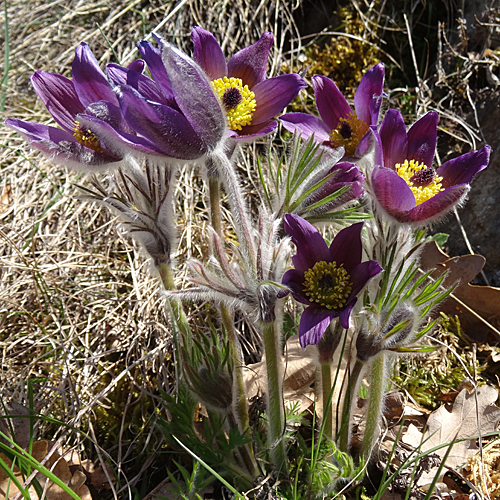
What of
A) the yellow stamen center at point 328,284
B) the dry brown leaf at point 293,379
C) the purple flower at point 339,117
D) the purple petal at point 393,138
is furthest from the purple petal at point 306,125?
the dry brown leaf at point 293,379

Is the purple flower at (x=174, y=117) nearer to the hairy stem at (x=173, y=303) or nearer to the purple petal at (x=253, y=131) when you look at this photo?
the purple petal at (x=253, y=131)

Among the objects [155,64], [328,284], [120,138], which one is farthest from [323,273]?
[155,64]

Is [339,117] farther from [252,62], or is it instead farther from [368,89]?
[252,62]

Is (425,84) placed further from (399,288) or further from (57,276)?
(57,276)

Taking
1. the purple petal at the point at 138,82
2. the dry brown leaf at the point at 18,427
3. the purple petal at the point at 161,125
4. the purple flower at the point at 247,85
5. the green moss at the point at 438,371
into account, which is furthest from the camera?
the green moss at the point at 438,371

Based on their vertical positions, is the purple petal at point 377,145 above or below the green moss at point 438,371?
above

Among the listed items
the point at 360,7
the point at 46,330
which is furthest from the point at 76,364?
the point at 360,7

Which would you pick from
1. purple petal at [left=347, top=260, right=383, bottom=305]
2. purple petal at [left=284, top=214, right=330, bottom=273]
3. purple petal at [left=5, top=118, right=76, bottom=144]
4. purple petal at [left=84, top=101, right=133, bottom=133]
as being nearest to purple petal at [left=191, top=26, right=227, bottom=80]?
purple petal at [left=84, top=101, right=133, bottom=133]
